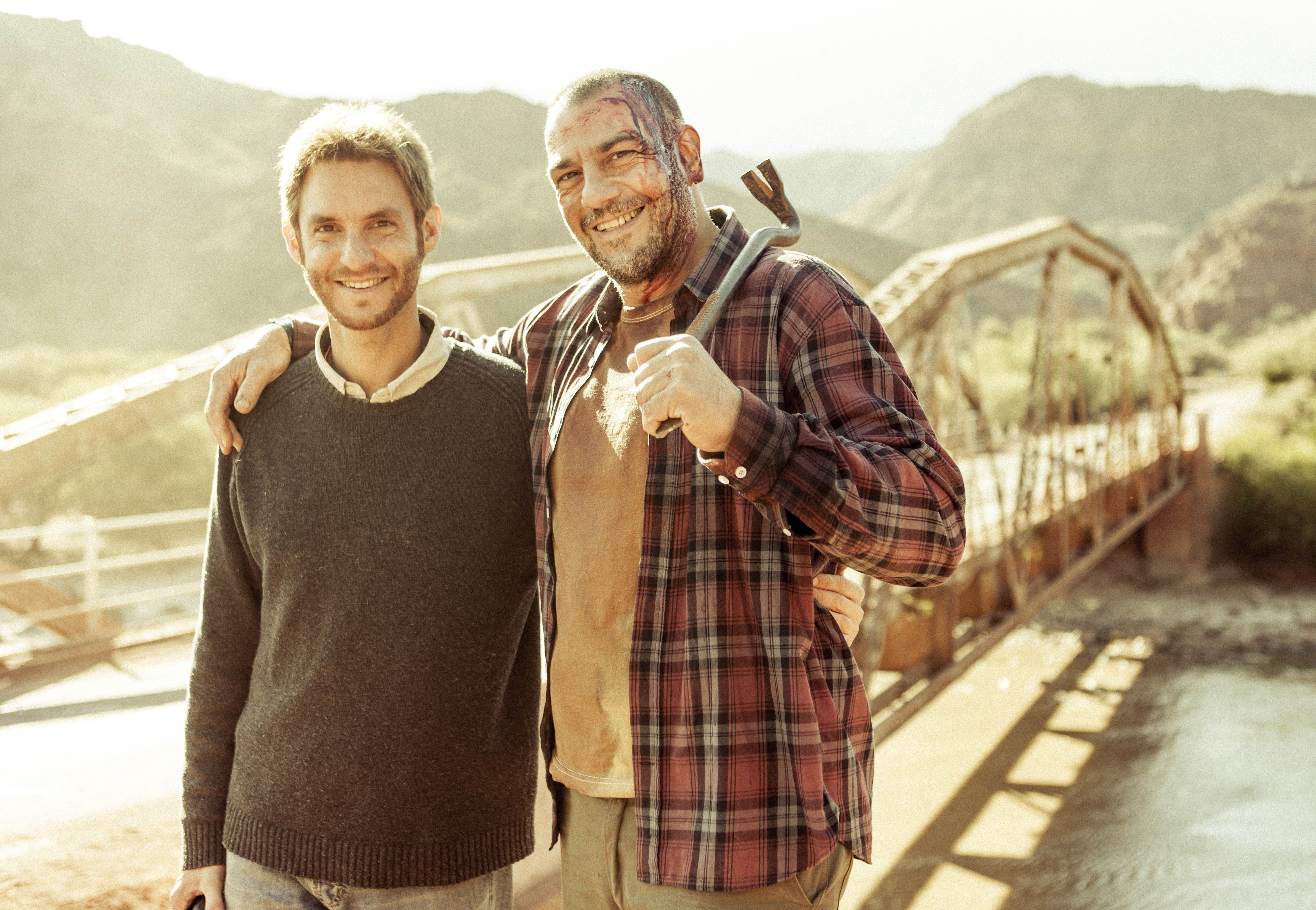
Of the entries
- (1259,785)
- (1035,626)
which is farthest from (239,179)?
(1259,785)

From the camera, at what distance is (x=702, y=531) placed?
5.59ft

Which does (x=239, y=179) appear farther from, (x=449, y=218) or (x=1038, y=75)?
(x=1038, y=75)

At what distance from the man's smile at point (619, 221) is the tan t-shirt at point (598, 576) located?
0.19 metres

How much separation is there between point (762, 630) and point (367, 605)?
0.70 meters

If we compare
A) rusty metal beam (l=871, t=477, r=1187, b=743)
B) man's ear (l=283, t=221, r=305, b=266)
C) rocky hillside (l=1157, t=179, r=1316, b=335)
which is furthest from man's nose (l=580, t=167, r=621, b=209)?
rocky hillside (l=1157, t=179, r=1316, b=335)

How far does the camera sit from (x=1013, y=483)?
599 inches

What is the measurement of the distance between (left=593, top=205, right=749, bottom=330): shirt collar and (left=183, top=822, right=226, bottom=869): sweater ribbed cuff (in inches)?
45.8

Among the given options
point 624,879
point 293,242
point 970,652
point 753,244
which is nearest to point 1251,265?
point 970,652

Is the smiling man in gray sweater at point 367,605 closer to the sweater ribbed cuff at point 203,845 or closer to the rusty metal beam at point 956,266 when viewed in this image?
the sweater ribbed cuff at point 203,845

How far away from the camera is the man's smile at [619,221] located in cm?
187

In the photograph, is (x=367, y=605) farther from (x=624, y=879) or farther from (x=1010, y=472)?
(x=1010, y=472)

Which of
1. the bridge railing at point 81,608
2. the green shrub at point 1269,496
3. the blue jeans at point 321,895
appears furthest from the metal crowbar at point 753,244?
the green shrub at point 1269,496

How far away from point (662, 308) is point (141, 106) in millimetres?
77787

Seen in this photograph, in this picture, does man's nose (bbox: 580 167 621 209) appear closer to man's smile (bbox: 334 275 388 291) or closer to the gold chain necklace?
the gold chain necklace
